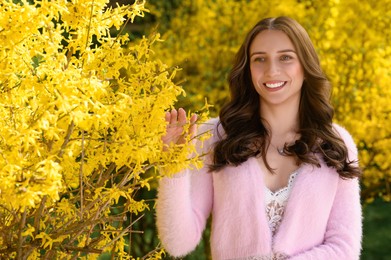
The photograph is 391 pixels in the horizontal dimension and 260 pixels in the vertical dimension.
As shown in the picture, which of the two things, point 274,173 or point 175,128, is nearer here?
point 175,128

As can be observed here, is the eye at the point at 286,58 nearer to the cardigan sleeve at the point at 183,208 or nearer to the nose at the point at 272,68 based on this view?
the nose at the point at 272,68

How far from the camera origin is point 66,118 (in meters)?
1.69

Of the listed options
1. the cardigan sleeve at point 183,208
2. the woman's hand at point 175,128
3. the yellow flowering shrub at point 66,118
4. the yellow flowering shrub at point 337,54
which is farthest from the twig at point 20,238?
the yellow flowering shrub at point 337,54

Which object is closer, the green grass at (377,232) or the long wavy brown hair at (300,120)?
the long wavy brown hair at (300,120)

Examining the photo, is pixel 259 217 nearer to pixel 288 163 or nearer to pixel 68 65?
pixel 288 163

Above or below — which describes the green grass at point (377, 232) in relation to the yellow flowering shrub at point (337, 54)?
below

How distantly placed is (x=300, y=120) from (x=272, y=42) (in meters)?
0.27

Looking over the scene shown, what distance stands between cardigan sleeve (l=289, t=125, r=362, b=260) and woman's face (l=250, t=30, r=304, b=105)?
32 cm

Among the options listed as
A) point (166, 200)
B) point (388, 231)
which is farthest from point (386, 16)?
point (166, 200)

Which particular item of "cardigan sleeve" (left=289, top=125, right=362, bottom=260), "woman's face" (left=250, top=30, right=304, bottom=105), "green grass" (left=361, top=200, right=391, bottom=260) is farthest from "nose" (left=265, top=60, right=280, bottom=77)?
"green grass" (left=361, top=200, right=391, bottom=260)

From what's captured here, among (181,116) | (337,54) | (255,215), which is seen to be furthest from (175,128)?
(337,54)

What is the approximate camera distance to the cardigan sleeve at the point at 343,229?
243 centimetres

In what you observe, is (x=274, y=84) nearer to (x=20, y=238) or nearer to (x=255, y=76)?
(x=255, y=76)

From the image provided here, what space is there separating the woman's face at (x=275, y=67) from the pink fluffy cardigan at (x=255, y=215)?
0.20 m
